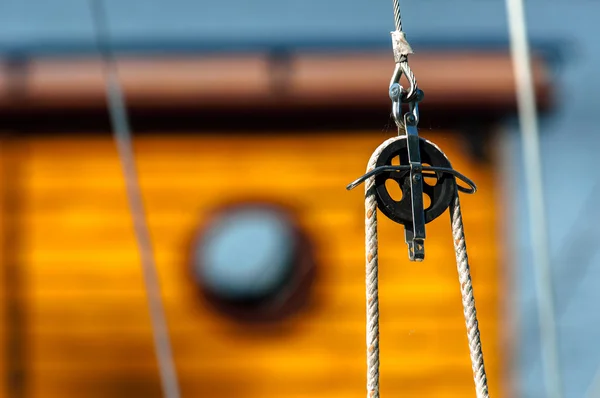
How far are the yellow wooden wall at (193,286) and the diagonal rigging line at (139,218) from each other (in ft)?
0.29

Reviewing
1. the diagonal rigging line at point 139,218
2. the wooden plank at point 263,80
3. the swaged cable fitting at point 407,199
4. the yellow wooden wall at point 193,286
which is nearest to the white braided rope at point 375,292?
the swaged cable fitting at point 407,199

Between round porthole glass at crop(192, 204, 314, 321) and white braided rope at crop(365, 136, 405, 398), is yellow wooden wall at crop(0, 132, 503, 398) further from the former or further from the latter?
white braided rope at crop(365, 136, 405, 398)

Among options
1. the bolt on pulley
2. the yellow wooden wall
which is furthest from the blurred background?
the bolt on pulley

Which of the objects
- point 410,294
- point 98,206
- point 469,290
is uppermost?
point 98,206

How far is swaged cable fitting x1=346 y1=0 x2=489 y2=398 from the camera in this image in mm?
1069

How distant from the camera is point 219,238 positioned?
3.21 metres

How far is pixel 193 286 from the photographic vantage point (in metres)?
3.24

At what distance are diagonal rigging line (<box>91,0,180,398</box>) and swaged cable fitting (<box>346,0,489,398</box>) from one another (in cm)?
134

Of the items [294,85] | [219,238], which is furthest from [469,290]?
[219,238]

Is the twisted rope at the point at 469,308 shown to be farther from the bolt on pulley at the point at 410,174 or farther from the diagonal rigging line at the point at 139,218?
the diagonal rigging line at the point at 139,218

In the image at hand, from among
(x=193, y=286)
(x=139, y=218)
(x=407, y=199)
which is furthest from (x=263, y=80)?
(x=407, y=199)

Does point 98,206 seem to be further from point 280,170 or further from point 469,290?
point 469,290

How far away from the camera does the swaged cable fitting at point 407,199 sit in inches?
42.1

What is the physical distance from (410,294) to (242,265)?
548 millimetres
